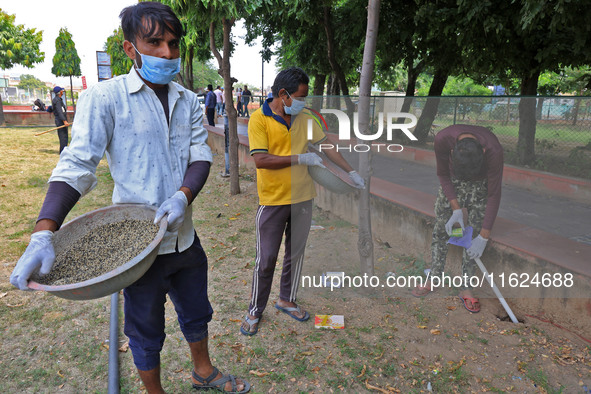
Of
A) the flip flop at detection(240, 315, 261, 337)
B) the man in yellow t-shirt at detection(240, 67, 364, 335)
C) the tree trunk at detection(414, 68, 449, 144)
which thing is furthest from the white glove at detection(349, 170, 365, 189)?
the flip flop at detection(240, 315, 261, 337)

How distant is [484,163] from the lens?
121 inches

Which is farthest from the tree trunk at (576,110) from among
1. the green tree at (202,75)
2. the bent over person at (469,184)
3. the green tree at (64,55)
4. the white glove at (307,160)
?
the green tree at (202,75)

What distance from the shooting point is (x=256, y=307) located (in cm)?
305

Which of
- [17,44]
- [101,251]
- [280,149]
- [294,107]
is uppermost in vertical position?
[17,44]

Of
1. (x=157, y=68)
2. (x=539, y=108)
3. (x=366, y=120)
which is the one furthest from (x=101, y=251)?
(x=539, y=108)

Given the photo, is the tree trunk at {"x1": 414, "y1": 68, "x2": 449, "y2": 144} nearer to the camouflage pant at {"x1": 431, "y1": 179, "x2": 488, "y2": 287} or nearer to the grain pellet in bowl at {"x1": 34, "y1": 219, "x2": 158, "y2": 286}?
the camouflage pant at {"x1": 431, "y1": 179, "x2": 488, "y2": 287}

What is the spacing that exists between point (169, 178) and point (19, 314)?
2389 mm

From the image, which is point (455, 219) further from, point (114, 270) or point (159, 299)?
point (114, 270)

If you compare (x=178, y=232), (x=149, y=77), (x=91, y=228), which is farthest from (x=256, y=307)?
(x=149, y=77)

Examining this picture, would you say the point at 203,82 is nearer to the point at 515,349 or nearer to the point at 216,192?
the point at 216,192

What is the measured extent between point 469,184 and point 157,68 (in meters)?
2.54

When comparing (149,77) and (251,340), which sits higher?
(149,77)

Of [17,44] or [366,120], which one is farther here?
[17,44]

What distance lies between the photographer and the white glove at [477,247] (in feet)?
10.7
